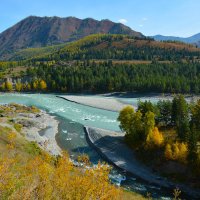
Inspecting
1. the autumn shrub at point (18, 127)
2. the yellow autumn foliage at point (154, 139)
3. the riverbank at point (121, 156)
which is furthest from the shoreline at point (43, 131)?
the yellow autumn foliage at point (154, 139)

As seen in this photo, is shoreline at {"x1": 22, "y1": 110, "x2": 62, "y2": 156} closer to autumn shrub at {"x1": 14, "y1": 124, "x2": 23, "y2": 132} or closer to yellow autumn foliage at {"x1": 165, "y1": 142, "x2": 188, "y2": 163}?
autumn shrub at {"x1": 14, "y1": 124, "x2": 23, "y2": 132}

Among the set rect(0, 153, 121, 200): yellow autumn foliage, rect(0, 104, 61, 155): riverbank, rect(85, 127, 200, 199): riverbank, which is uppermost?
rect(0, 153, 121, 200): yellow autumn foliage

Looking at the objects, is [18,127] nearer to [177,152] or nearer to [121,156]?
[121,156]

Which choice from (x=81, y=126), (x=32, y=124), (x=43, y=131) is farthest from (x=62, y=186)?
(x=32, y=124)

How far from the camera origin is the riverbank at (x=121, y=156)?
5678 cm

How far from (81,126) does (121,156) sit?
105 ft

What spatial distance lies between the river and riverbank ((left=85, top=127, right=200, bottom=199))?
156cm

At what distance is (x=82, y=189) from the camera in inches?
706

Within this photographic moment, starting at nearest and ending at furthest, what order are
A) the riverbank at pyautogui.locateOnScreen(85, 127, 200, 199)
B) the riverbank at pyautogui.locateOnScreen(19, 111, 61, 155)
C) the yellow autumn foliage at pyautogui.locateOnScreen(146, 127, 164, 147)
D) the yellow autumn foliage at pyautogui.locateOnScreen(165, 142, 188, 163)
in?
the riverbank at pyautogui.locateOnScreen(85, 127, 200, 199) → the yellow autumn foliage at pyautogui.locateOnScreen(165, 142, 188, 163) → the yellow autumn foliage at pyautogui.locateOnScreen(146, 127, 164, 147) → the riverbank at pyautogui.locateOnScreen(19, 111, 61, 155)

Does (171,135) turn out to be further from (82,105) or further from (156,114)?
(82,105)

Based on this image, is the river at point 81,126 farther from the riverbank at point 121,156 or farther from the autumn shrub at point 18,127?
the autumn shrub at point 18,127

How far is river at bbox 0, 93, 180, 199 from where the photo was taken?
5583 centimetres

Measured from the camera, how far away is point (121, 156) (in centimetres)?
6931

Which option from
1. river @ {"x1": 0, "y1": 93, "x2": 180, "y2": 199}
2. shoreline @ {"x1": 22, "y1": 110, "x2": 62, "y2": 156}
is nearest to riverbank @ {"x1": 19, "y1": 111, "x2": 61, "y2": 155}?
shoreline @ {"x1": 22, "y1": 110, "x2": 62, "y2": 156}
